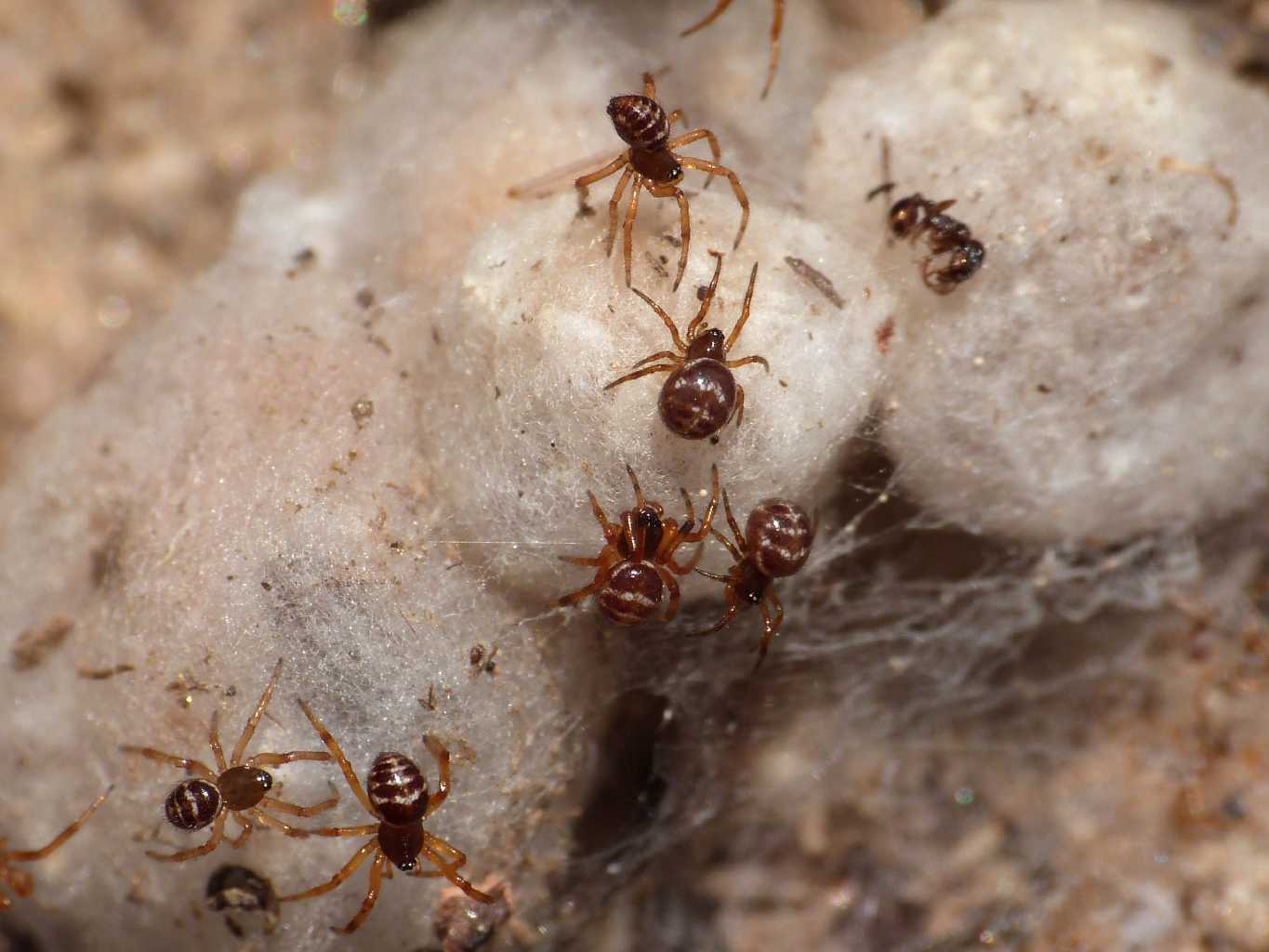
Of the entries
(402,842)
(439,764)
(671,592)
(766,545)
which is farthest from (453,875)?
(766,545)

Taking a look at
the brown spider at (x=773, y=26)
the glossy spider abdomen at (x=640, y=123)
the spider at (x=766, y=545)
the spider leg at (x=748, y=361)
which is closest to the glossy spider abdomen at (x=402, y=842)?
the spider at (x=766, y=545)

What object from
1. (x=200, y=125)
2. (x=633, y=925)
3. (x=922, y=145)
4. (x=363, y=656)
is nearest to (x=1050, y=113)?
(x=922, y=145)

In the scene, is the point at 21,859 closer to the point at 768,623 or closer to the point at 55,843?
the point at 55,843

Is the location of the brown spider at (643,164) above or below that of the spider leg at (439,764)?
above

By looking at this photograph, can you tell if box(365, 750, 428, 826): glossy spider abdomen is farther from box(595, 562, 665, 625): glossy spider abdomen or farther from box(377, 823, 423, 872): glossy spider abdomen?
box(595, 562, 665, 625): glossy spider abdomen

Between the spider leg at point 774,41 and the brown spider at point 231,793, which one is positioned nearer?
the brown spider at point 231,793

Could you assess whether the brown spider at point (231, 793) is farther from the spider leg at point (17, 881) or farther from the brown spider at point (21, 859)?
the spider leg at point (17, 881)

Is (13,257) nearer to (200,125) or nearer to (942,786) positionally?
(200,125)
